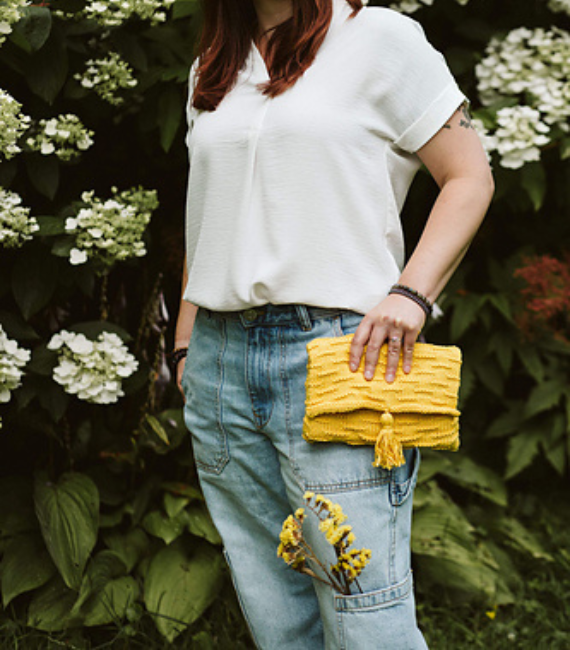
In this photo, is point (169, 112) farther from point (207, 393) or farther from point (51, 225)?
point (207, 393)

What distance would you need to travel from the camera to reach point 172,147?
296 cm

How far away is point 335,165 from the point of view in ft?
4.96

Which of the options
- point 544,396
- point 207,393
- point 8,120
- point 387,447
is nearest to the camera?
point 387,447

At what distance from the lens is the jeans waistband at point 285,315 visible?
1533 mm

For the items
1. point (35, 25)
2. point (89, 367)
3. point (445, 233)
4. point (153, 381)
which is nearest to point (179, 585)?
point (153, 381)

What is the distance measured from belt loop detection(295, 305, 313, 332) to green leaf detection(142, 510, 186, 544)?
1384mm

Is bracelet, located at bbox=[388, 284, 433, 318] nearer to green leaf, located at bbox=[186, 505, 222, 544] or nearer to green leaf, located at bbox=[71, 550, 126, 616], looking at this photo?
green leaf, located at bbox=[186, 505, 222, 544]

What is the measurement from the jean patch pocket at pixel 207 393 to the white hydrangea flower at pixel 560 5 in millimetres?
2089

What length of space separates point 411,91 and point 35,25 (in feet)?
3.92

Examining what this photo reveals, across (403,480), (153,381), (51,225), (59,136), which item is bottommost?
(153,381)

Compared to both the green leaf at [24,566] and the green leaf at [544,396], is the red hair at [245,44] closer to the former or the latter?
the green leaf at [24,566]

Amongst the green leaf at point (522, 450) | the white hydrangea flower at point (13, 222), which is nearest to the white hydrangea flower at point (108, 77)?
the white hydrangea flower at point (13, 222)

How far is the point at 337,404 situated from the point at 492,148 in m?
1.52

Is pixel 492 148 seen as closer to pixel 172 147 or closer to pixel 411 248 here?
pixel 411 248
